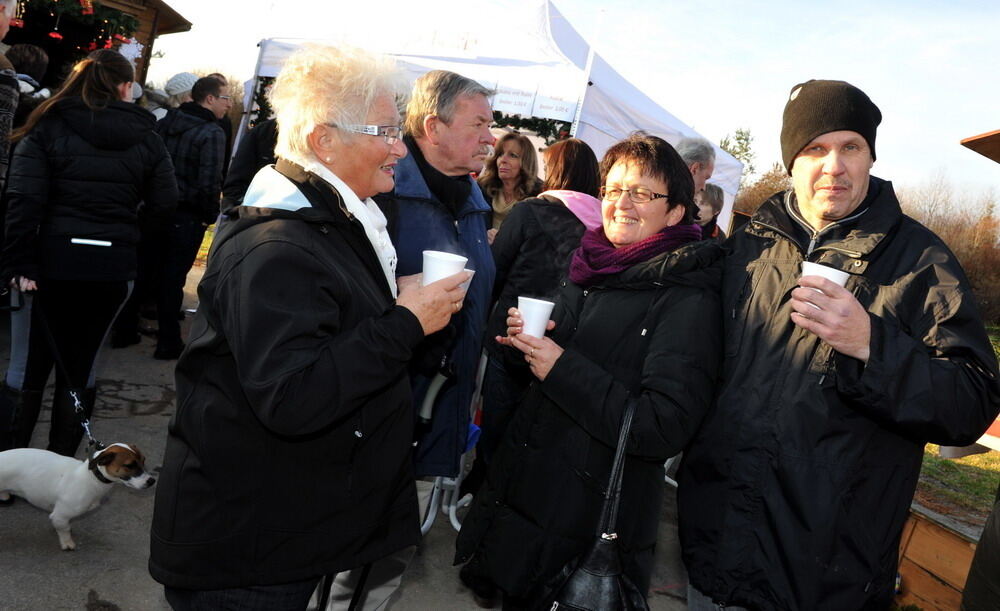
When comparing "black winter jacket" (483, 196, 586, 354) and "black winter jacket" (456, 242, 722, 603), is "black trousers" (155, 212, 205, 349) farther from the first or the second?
"black winter jacket" (456, 242, 722, 603)

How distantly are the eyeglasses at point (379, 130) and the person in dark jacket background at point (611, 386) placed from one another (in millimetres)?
649

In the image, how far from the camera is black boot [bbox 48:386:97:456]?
12.9ft

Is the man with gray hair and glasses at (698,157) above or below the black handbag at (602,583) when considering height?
above

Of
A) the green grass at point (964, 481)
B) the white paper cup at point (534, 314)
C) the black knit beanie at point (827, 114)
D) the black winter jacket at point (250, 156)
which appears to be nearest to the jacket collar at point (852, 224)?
the black knit beanie at point (827, 114)

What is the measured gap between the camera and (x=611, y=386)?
2.16m

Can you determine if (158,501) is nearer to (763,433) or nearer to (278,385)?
(278,385)

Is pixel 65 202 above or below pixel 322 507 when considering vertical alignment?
above

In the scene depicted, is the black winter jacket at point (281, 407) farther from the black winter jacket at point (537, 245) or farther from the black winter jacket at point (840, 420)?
the black winter jacket at point (537, 245)

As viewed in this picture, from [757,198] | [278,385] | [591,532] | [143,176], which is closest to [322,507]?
[278,385]

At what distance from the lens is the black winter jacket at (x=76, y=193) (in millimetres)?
3566

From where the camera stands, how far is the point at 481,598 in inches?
143

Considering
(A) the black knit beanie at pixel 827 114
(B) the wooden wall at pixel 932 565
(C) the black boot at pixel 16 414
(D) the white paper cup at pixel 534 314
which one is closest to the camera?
(A) the black knit beanie at pixel 827 114

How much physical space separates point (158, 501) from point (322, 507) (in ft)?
1.31

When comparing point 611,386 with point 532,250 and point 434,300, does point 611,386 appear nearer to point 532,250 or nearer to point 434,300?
point 434,300
